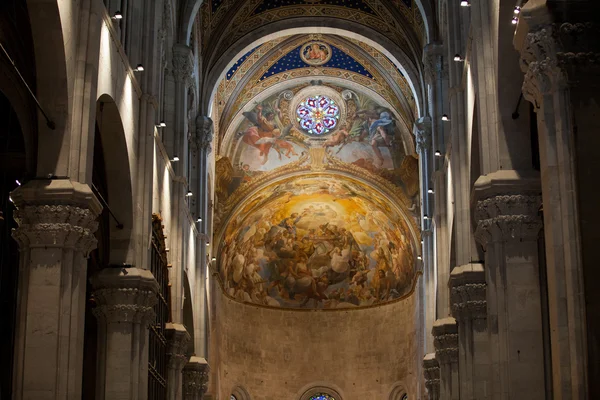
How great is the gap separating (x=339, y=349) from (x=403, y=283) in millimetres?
4388

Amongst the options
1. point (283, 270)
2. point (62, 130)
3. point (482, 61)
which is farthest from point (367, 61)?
point (62, 130)

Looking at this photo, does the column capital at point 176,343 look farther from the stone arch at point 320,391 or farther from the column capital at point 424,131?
the stone arch at point 320,391

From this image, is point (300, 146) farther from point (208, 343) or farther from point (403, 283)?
point (208, 343)

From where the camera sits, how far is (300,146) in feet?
132

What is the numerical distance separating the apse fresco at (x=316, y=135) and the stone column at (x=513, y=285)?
23357 mm

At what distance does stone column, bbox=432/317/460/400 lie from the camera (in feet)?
80.0

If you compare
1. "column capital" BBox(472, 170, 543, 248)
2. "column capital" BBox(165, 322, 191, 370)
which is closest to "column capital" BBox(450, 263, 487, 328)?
"column capital" BBox(472, 170, 543, 248)

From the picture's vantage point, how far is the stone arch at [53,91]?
49.0 ft

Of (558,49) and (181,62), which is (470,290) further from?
(181,62)

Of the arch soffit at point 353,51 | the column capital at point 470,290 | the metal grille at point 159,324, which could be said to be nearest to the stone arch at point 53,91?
the metal grille at point 159,324

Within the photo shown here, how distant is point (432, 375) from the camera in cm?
3058

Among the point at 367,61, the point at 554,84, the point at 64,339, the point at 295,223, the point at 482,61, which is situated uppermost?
the point at 367,61

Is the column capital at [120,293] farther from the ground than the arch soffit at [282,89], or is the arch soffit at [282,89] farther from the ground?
the arch soffit at [282,89]

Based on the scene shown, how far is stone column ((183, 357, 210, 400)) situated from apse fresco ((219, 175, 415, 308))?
966 centimetres
